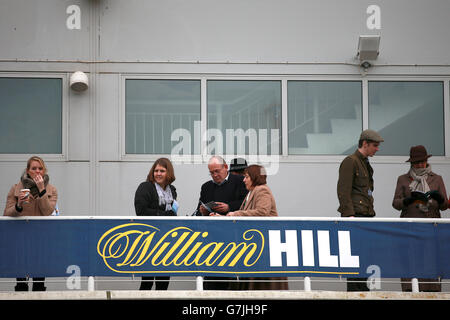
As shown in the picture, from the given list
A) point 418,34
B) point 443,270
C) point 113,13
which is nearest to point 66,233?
point 113,13

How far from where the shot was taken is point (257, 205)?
8.77m

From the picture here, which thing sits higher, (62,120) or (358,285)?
(62,120)

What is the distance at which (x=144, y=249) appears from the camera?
8.73 meters

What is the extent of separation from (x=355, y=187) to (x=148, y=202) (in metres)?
2.37

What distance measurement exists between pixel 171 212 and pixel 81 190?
197 centimetres

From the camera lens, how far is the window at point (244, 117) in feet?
35.4

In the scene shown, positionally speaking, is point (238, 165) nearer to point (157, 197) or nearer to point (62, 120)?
point (157, 197)

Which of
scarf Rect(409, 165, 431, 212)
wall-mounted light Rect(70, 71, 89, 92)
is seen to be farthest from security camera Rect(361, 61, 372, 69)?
wall-mounted light Rect(70, 71, 89, 92)

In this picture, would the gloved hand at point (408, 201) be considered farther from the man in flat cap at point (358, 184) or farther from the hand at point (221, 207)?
the hand at point (221, 207)

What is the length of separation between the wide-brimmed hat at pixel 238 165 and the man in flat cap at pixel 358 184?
139 centimetres

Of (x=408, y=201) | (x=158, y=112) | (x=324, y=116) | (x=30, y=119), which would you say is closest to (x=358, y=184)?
(x=408, y=201)

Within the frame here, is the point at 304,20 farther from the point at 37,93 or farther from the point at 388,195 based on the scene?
the point at 37,93
